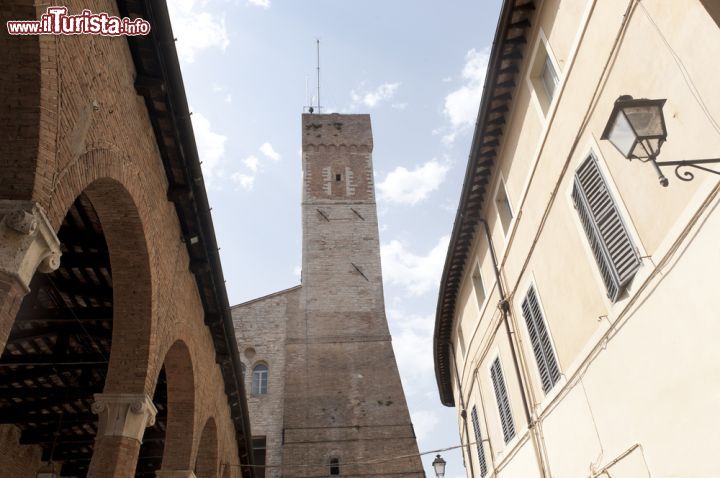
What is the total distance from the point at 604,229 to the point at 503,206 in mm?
3733

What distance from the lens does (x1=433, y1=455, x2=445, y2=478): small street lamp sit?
12906 mm

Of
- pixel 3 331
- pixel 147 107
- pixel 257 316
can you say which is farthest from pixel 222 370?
Result: pixel 257 316

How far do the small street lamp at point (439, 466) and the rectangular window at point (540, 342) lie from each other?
5.62m

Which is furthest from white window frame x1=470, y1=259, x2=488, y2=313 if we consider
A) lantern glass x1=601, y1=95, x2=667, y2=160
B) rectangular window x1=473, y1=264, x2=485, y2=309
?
lantern glass x1=601, y1=95, x2=667, y2=160

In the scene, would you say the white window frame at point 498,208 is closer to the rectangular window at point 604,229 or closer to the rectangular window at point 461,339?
the rectangular window at point 604,229

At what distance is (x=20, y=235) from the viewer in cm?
402

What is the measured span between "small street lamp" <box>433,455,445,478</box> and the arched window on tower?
34.5 ft

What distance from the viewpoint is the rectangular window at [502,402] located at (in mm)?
A: 9922

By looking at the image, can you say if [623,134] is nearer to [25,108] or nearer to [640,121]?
[640,121]

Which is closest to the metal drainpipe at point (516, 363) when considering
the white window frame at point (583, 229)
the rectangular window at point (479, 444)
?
the white window frame at point (583, 229)

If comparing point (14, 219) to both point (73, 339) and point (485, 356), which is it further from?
point (485, 356)

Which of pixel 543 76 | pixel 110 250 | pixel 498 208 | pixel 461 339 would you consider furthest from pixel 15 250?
pixel 461 339

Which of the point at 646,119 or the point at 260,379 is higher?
the point at 260,379

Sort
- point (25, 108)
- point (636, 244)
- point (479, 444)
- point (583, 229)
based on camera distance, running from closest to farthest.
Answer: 1. point (25, 108)
2. point (636, 244)
3. point (583, 229)
4. point (479, 444)
